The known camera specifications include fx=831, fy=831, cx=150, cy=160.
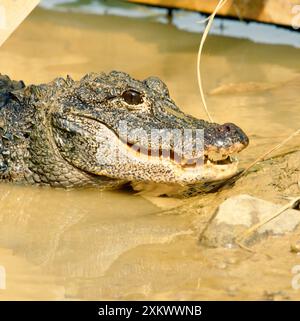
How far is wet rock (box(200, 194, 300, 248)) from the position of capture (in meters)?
4.88

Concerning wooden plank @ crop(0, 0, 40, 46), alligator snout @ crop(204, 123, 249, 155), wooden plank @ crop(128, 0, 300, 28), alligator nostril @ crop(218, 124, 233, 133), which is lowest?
wooden plank @ crop(128, 0, 300, 28)

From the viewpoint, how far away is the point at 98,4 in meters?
12.1

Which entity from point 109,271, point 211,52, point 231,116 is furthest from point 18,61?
point 109,271

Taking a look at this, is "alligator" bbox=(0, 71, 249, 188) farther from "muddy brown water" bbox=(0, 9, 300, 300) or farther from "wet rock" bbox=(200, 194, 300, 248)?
"wet rock" bbox=(200, 194, 300, 248)

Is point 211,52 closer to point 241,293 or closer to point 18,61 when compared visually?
point 18,61

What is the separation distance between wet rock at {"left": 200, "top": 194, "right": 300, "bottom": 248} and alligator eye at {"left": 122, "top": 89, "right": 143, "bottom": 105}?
46.5 inches

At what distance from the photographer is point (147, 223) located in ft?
18.0

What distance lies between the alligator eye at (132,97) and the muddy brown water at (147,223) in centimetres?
69

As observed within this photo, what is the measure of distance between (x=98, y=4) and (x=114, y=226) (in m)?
7.15

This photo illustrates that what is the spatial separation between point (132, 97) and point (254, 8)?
417cm

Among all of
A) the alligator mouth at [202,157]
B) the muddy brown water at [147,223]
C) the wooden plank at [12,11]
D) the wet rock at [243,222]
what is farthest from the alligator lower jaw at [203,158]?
the wooden plank at [12,11]

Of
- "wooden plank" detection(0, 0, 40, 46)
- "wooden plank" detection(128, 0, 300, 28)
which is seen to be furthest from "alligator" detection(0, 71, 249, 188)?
"wooden plank" detection(128, 0, 300, 28)

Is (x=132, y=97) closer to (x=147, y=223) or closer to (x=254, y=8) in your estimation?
(x=147, y=223)
